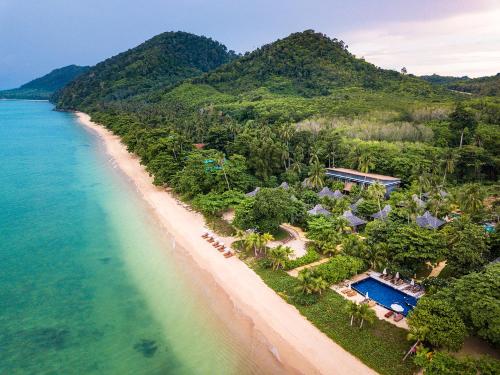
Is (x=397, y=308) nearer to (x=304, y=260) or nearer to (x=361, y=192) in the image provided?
(x=304, y=260)

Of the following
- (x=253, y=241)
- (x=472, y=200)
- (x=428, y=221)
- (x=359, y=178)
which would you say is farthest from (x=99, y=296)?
(x=472, y=200)

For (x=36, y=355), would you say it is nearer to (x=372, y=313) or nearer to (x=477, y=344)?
(x=372, y=313)

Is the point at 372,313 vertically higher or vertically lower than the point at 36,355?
higher

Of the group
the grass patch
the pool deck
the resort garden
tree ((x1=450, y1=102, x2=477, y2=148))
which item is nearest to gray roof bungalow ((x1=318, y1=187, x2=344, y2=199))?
the resort garden

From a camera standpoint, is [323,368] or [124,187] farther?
[124,187]

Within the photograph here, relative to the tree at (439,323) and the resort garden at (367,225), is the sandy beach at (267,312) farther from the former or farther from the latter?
the tree at (439,323)

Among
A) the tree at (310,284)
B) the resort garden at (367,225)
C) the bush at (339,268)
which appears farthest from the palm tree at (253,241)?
the tree at (310,284)

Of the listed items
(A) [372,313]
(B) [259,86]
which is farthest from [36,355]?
(B) [259,86]
